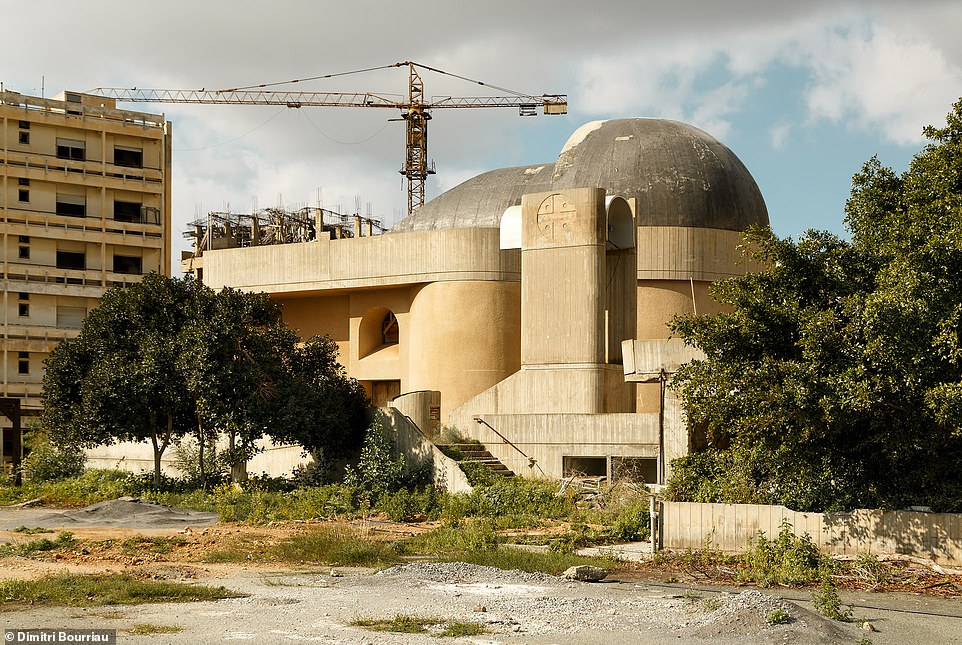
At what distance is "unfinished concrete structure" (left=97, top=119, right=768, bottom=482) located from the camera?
34844 mm

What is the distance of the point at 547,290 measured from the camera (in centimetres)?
3650

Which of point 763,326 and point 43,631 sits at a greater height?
point 763,326

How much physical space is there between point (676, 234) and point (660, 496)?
22.2 metres

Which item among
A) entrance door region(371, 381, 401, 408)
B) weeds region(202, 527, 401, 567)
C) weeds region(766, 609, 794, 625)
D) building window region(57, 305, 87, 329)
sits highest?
building window region(57, 305, 87, 329)

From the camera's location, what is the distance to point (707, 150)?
46.2 m

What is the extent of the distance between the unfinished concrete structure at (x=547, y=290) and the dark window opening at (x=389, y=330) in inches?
3.9

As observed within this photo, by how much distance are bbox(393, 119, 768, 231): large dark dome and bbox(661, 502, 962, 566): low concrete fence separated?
81.3ft

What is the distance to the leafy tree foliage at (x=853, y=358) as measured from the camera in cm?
1738

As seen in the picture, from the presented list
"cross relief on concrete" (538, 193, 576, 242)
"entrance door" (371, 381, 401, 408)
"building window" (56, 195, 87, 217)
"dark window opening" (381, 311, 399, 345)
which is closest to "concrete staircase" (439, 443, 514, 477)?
"cross relief on concrete" (538, 193, 576, 242)

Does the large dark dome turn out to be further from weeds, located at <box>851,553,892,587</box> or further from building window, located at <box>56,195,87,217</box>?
weeds, located at <box>851,553,892,587</box>

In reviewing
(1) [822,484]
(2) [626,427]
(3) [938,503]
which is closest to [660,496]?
(1) [822,484]

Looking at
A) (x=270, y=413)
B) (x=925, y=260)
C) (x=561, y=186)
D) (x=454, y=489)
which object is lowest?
(x=454, y=489)

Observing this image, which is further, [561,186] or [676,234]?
[561,186]

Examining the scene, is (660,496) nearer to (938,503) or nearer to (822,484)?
(822,484)
